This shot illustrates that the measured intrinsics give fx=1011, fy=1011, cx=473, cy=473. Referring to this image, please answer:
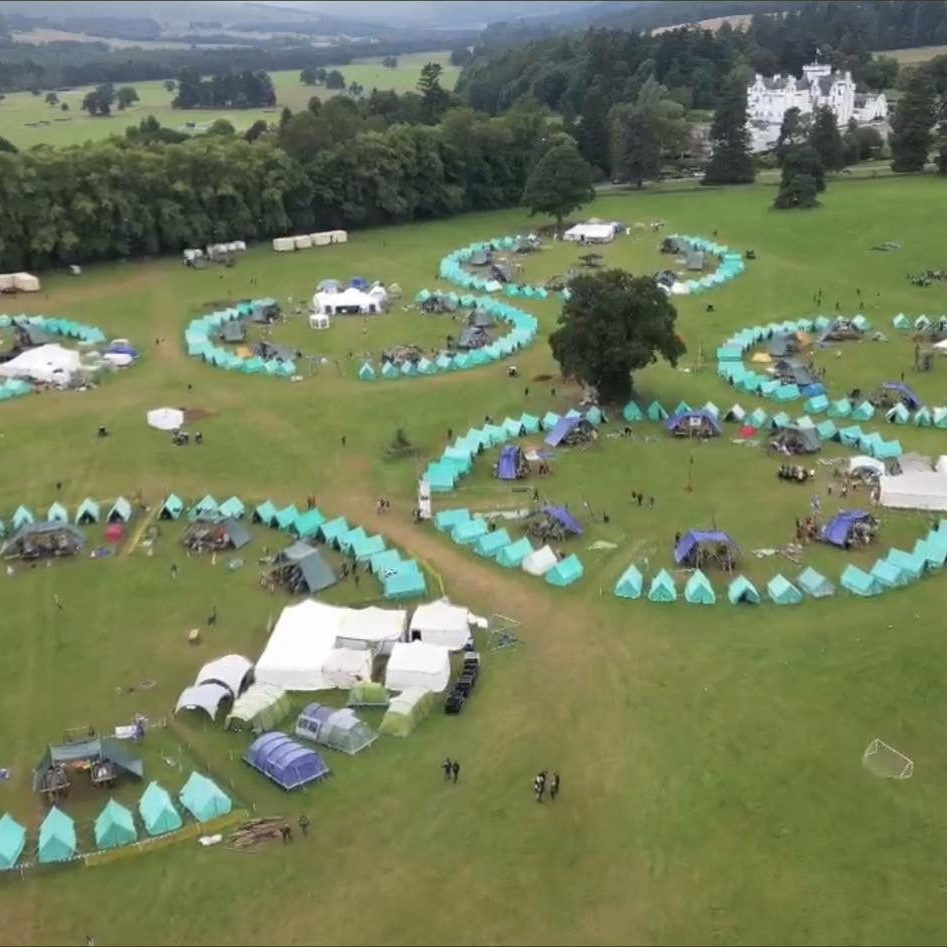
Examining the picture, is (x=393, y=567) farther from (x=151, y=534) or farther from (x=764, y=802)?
(x=764, y=802)

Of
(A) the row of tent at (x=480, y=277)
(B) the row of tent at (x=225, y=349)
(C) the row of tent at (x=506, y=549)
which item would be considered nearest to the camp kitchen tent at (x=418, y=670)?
(C) the row of tent at (x=506, y=549)

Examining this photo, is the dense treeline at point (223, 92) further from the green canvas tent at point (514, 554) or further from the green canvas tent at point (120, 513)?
the green canvas tent at point (514, 554)

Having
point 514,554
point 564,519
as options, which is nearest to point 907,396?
point 564,519

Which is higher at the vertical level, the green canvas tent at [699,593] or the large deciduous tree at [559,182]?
the large deciduous tree at [559,182]

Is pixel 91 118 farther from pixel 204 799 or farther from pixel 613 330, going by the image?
pixel 204 799

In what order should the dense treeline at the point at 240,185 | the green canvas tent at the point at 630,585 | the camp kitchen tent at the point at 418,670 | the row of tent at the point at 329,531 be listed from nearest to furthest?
1. the camp kitchen tent at the point at 418,670
2. the green canvas tent at the point at 630,585
3. the row of tent at the point at 329,531
4. the dense treeline at the point at 240,185

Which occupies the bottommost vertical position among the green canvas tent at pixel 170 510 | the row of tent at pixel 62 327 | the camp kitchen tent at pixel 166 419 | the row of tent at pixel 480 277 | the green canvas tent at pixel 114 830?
the row of tent at pixel 480 277
